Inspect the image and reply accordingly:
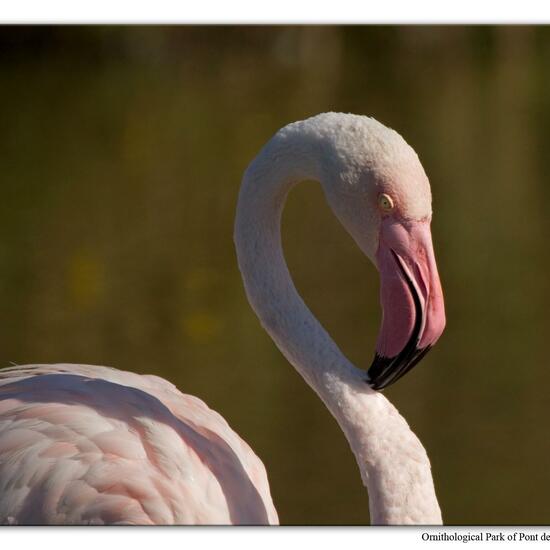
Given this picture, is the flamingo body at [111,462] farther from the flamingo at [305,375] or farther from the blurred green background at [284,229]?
the blurred green background at [284,229]

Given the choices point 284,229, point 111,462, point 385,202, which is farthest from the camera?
point 284,229

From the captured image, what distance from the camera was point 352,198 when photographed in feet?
9.29

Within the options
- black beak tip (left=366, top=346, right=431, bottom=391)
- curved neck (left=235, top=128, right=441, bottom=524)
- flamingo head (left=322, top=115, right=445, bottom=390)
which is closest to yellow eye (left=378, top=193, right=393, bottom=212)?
flamingo head (left=322, top=115, right=445, bottom=390)

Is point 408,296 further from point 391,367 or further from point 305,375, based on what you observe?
point 305,375

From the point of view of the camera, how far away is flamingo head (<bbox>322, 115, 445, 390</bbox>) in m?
2.75

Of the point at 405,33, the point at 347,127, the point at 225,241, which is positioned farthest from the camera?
the point at 225,241

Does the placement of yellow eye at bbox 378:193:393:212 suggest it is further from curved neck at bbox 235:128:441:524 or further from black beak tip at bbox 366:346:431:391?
black beak tip at bbox 366:346:431:391

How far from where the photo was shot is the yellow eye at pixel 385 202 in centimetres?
277

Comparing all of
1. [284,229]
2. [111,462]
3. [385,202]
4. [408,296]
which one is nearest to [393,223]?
[385,202]

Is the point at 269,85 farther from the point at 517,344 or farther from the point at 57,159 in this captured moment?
the point at 517,344

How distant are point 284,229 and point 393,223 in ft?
14.0

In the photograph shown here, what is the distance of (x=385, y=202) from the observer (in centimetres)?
278

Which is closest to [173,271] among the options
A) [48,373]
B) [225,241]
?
[225,241]
